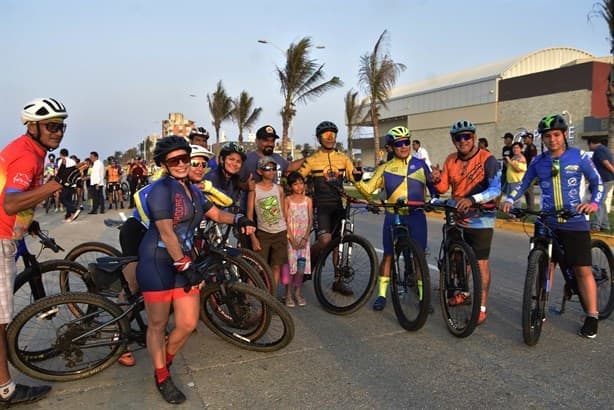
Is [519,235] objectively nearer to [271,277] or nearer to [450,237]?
[450,237]

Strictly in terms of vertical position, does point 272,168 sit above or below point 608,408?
above

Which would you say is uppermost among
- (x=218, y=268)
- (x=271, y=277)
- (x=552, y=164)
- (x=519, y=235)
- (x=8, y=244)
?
(x=552, y=164)

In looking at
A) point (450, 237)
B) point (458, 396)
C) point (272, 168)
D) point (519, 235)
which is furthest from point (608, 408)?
point (519, 235)

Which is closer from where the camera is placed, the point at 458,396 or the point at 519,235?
the point at 458,396

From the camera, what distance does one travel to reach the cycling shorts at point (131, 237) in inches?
167

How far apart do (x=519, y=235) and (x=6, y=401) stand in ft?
31.2

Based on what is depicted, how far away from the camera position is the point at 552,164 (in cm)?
430

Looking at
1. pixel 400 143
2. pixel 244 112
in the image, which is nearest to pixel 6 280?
pixel 400 143

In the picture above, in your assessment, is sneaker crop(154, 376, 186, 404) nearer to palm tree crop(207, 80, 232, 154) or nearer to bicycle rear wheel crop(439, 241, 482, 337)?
bicycle rear wheel crop(439, 241, 482, 337)

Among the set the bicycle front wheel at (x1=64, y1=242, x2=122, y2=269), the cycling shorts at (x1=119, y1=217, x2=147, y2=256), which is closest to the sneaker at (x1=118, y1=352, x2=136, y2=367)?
the cycling shorts at (x1=119, y1=217, x2=147, y2=256)

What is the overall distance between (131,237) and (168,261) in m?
1.29

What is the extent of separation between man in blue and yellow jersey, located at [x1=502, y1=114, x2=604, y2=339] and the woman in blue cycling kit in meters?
2.90

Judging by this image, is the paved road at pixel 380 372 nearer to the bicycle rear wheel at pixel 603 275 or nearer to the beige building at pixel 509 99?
the bicycle rear wheel at pixel 603 275

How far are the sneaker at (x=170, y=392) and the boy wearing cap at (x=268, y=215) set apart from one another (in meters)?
2.04
